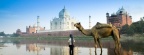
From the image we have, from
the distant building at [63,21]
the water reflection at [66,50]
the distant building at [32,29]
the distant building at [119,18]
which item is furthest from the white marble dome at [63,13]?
the water reflection at [66,50]

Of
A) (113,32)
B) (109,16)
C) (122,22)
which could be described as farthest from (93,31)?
(109,16)

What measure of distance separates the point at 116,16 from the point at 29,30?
4872 centimetres

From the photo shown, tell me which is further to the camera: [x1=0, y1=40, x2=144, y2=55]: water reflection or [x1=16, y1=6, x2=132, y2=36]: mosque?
[x1=16, y1=6, x2=132, y2=36]: mosque

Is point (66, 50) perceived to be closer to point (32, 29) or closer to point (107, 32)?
point (107, 32)

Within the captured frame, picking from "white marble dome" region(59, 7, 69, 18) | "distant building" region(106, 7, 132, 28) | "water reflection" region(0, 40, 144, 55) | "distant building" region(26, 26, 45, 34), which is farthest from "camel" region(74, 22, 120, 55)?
"distant building" region(26, 26, 45, 34)

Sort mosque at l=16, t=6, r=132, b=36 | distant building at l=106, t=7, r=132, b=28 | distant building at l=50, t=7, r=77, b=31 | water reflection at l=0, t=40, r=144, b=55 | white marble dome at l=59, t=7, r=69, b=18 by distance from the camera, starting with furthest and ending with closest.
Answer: white marble dome at l=59, t=7, r=69, b=18, distant building at l=50, t=7, r=77, b=31, mosque at l=16, t=6, r=132, b=36, distant building at l=106, t=7, r=132, b=28, water reflection at l=0, t=40, r=144, b=55

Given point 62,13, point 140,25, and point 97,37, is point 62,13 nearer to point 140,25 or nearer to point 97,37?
point 140,25

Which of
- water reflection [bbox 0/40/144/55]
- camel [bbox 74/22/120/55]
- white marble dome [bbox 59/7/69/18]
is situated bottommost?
water reflection [bbox 0/40/144/55]

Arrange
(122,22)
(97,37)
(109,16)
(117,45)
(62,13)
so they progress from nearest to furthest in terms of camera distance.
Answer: (117,45), (97,37), (122,22), (109,16), (62,13)

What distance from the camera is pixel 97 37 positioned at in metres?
11.5

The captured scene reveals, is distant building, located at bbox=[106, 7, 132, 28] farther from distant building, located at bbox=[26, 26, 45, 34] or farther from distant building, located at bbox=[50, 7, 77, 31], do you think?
distant building, located at bbox=[26, 26, 45, 34]

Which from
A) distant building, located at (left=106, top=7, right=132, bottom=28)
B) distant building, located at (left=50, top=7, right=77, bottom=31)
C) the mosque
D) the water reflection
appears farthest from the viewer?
distant building, located at (left=50, top=7, right=77, bottom=31)

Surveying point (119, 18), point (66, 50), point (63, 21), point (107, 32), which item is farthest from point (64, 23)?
point (107, 32)

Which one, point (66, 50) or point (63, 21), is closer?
point (66, 50)
